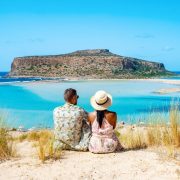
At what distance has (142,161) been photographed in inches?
256

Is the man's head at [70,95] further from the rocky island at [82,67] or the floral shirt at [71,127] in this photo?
the rocky island at [82,67]

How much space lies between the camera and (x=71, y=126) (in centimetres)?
745

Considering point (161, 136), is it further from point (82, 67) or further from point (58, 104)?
point (82, 67)

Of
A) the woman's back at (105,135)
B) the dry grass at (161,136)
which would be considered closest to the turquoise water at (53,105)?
the woman's back at (105,135)

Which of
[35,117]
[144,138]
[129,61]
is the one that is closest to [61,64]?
[129,61]

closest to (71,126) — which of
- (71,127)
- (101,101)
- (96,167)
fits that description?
(71,127)

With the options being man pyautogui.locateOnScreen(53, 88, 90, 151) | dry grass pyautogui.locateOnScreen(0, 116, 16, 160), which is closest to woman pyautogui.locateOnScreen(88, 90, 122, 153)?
man pyautogui.locateOnScreen(53, 88, 90, 151)

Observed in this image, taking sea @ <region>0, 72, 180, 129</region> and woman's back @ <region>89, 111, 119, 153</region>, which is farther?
sea @ <region>0, 72, 180, 129</region>

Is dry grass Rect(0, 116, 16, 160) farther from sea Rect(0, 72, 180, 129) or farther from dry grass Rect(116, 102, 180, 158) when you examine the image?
dry grass Rect(116, 102, 180, 158)

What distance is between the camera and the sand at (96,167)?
19.8ft

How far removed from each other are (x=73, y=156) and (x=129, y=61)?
104678 mm

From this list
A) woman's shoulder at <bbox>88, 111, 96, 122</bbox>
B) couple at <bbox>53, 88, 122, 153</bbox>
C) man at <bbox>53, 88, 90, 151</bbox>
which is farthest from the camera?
man at <bbox>53, 88, 90, 151</bbox>

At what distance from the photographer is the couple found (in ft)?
23.4

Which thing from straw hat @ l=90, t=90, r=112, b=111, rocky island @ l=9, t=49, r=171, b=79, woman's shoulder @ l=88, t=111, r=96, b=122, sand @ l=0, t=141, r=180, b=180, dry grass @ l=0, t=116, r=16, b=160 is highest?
rocky island @ l=9, t=49, r=171, b=79
